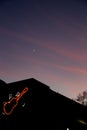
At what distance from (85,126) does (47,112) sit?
419 centimetres

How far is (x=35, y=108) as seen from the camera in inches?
594

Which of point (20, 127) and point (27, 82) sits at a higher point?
point (27, 82)

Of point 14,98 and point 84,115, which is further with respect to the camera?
Answer: point 84,115

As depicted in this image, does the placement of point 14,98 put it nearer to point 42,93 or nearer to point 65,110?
point 42,93

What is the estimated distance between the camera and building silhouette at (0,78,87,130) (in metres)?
14.8

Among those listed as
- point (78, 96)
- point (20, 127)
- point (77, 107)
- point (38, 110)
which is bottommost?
point (20, 127)

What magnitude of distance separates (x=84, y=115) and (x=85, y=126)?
1206mm

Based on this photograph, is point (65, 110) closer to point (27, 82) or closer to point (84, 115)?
point (84, 115)

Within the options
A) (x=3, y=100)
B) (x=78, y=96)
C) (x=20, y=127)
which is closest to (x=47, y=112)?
(x=20, y=127)

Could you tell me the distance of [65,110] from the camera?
1700cm

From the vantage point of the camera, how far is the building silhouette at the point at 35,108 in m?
14.8

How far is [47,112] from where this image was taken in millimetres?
15820

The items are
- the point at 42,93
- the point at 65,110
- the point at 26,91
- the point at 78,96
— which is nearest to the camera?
the point at 26,91

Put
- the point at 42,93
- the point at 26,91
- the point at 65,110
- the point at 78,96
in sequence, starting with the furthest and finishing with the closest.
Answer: the point at 78,96, the point at 65,110, the point at 42,93, the point at 26,91
